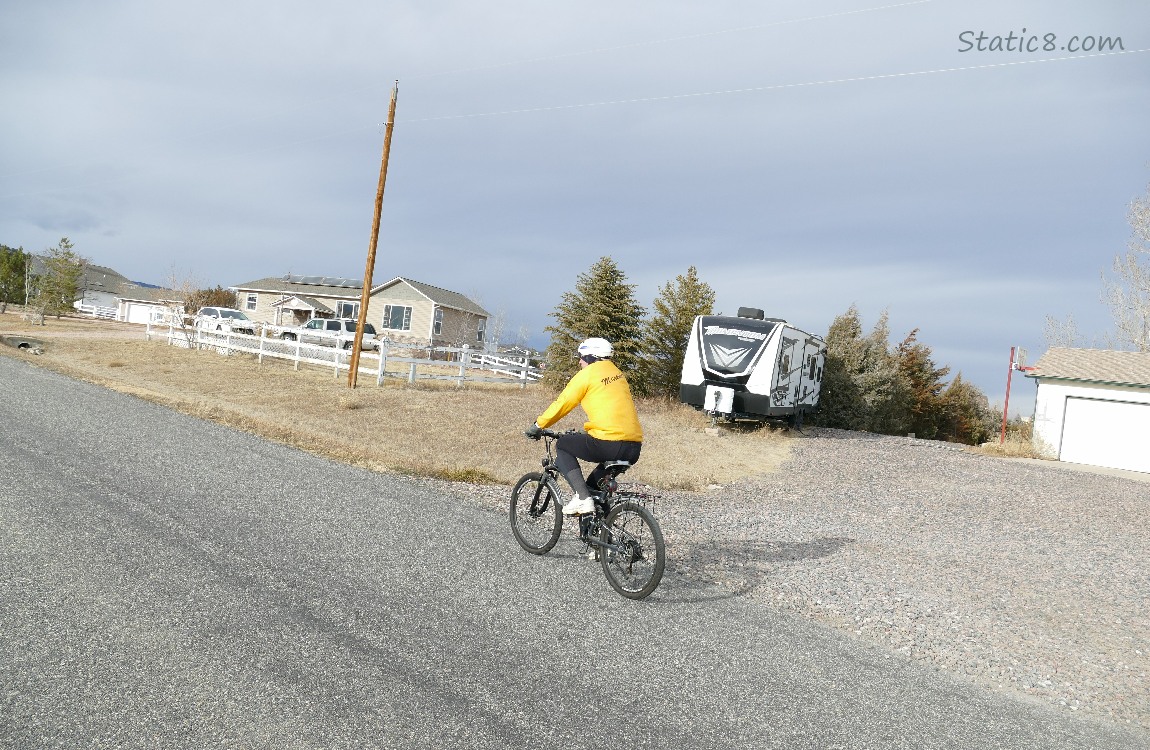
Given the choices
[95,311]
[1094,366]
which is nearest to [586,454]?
[1094,366]

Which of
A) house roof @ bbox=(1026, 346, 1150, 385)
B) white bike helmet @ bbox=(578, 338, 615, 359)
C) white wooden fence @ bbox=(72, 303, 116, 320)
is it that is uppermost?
house roof @ bbox=(1026, 346, 1150, 385)

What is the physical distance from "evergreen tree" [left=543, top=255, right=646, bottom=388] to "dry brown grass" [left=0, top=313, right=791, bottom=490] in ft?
6.79

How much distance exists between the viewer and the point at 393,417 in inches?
673

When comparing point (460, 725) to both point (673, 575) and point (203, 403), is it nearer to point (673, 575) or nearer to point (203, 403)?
point (673, 575)

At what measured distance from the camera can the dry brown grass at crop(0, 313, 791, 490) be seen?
41.5ft

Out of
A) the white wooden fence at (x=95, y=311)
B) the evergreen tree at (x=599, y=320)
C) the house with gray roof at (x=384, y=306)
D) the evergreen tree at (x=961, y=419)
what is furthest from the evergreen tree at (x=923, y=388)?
the white wooden fence at (x=95, y=311)

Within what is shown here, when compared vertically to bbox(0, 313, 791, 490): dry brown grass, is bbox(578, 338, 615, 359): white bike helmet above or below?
above

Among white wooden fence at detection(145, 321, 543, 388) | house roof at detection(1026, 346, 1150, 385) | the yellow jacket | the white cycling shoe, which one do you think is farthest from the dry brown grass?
house roof at detection(1026, 346, 1150, 385)

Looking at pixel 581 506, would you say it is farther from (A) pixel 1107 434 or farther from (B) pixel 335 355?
(A) pixel 1107 434

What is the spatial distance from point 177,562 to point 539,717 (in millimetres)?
3268

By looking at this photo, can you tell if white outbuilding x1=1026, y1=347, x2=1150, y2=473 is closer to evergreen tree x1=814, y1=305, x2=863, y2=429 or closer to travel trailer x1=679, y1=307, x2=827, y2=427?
evergreen tree x1=814, y1=305, x2=863, y2=429

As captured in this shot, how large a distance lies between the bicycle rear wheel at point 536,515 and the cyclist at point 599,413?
42 cm

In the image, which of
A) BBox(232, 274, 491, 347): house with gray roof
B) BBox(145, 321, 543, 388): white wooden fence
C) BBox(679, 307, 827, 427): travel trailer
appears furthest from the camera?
BBox(232, 274, 491, 347): house with gray roof

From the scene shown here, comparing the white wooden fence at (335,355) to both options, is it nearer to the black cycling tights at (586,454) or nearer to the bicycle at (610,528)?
the bicycle at (610,528)
